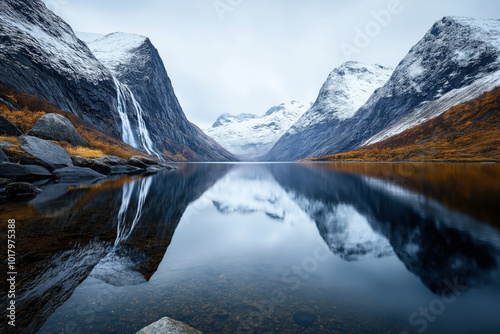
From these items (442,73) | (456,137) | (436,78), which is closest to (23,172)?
(456,137)

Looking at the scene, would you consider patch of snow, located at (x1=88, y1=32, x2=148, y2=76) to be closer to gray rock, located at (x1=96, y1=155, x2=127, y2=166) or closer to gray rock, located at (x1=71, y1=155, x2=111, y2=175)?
gray rock, located at (x1=96, y1=155, x2=127, y2=166)

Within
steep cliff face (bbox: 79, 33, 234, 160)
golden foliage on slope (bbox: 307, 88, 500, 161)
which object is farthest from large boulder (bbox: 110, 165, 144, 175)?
golden foliage on slope (bbox: 307, 88, 500, 161)

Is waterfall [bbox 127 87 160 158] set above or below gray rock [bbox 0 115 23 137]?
above

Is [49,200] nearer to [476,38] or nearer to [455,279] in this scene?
[455,279]

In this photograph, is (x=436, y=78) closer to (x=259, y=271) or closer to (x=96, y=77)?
(x=96, y=77)

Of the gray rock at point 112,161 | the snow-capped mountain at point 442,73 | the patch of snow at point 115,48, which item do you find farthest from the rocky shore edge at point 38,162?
the snow-capped mountain at point 442,73

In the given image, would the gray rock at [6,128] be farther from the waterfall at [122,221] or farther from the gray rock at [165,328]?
the gray rock at [165,328]
